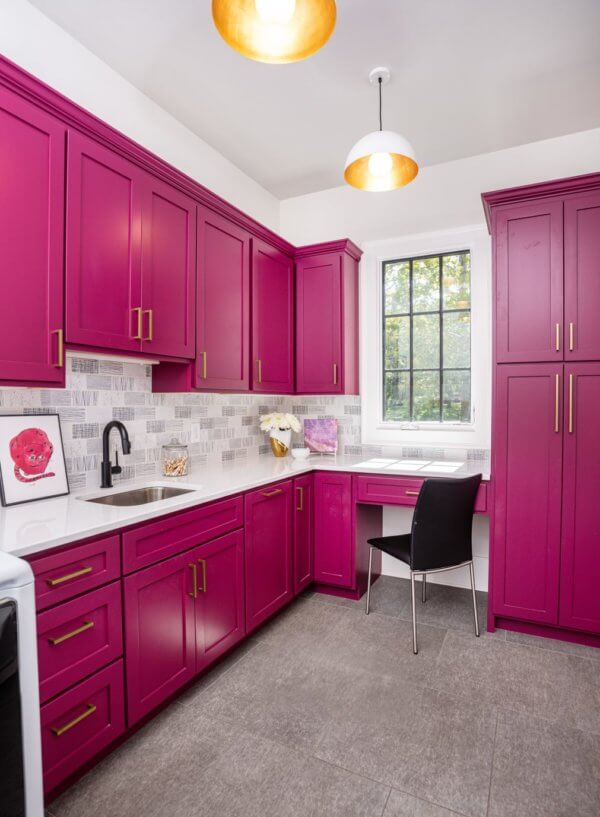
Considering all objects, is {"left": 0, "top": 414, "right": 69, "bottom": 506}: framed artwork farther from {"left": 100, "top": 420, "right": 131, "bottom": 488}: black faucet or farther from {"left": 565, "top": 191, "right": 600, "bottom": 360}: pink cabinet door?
{"left": 565, "top": 191, "right": 600, "bottom": 360}: pink cabinet door

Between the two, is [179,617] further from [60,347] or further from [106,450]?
[60,347]

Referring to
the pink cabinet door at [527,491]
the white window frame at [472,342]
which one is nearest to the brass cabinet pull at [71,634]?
the pink cabinet door at [527,491]

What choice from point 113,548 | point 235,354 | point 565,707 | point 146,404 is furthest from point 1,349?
point 565,707

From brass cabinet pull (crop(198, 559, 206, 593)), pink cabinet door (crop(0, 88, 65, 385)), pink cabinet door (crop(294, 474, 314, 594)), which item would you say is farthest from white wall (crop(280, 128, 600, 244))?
brass cabinet pull (crop(198, 559, 206, 593))

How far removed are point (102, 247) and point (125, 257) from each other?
0.42 feet

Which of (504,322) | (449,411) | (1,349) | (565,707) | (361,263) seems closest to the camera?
(1,349)

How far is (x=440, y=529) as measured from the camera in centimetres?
251

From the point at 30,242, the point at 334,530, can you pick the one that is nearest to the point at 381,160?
the point at 30,242

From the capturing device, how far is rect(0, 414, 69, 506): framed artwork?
1886 millimetres

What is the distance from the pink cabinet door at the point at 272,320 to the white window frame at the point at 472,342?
1.91ft

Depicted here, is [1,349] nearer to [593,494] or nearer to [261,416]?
[261,416]

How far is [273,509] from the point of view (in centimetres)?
263

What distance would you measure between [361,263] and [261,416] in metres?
1.39

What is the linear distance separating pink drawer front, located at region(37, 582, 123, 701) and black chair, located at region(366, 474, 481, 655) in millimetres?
1415
